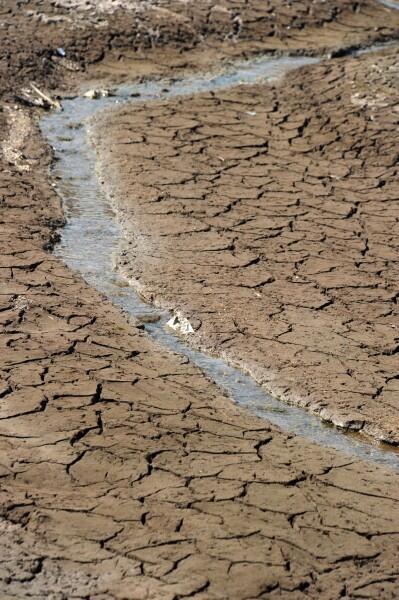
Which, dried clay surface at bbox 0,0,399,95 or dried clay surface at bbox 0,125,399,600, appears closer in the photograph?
dried clay surface at bbox 0,125,399,600

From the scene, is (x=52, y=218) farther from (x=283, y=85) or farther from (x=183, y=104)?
(x=283, y=85)

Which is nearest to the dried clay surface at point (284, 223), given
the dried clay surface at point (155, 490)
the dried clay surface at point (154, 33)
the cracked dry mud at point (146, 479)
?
the cracked dry mud at point (146, 479)

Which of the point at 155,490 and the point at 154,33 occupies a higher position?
the point at 155,490

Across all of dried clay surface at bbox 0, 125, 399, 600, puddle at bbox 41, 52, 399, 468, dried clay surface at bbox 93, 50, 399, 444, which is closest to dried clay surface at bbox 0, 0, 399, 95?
puddle at bbox 41, 52, 399, 468

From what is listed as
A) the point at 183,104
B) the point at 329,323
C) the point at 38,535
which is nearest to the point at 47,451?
the point at 38,535

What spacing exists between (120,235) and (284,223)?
999 millimetres

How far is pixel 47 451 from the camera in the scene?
15.0 feet

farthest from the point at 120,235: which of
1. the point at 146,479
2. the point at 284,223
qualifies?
the point at 146,479

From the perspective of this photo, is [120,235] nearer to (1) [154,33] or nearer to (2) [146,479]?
(2) [146,479]

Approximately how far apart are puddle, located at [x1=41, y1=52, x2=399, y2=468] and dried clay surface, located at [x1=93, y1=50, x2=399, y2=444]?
92 mm

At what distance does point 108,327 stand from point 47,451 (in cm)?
135

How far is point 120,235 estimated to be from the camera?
7.14 metres

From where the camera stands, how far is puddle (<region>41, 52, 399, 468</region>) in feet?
17.3

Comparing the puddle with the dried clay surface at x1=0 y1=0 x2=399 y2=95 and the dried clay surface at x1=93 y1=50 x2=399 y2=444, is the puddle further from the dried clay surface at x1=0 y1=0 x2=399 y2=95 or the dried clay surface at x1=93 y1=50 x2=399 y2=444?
the dried clay surface at x1=0 y1=0 x2=399 y2=95
